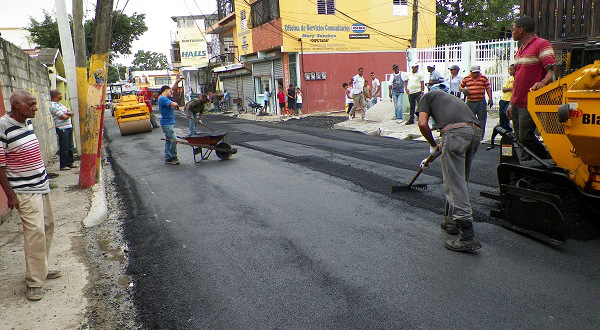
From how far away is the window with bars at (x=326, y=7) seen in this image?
26734 millimetres

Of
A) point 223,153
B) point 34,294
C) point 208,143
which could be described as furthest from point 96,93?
point 34,294

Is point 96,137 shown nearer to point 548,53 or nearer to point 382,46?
point 548,53

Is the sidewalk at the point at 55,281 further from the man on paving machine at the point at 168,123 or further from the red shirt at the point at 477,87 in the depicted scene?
the red shirt at the point at 477,87

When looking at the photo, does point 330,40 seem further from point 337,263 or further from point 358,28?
point 337,263

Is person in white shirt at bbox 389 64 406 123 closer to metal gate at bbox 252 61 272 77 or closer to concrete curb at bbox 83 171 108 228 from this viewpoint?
concrete curb at bbox 83 171 108 228

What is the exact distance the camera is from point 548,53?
527cm

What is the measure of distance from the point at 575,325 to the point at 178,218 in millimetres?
4657

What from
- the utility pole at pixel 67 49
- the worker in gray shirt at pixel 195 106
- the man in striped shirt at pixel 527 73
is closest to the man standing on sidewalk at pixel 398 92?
the worker in gray shirt at pixel 195 106

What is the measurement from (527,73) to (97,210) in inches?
237

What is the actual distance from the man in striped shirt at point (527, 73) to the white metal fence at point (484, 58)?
1036 cm

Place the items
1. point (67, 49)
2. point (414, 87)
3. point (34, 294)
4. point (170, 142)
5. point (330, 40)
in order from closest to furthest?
1. point (34, 294)
2. point (170, 142)
3. point (67, 49)
4. point (414, 87)
5. point (330, 40)

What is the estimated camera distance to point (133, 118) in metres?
18.5

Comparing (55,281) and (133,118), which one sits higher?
(133,118)

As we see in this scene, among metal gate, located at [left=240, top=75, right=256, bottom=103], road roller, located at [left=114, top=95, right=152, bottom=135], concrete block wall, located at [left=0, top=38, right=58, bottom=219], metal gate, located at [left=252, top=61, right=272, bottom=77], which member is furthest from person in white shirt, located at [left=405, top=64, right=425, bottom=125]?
metal gate, located at [left=240, top=75, right=256, bottom=103]
